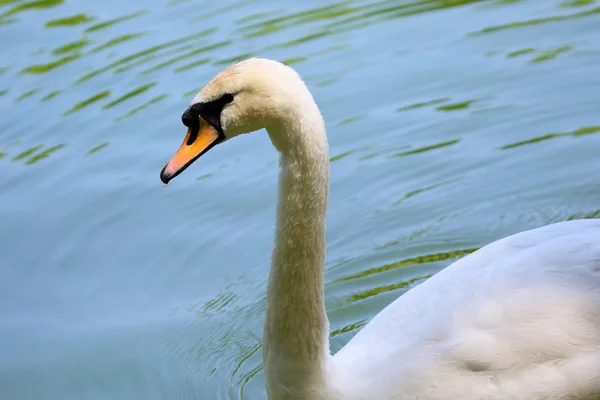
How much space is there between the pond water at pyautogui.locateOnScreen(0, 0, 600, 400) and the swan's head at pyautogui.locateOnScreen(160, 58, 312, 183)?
1458mm

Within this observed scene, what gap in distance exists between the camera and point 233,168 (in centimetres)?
645

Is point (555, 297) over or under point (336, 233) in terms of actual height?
over

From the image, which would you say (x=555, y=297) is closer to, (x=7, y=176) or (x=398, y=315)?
(x=398, y=315)

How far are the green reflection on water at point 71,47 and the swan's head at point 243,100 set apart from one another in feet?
16.5

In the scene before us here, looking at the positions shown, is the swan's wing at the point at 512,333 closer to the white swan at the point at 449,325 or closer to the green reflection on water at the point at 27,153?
the white swan at the point at 449,325

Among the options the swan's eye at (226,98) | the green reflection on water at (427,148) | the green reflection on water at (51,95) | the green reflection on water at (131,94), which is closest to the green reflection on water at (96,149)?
the green reflection on water at (131,94)

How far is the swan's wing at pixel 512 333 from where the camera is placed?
383 cm

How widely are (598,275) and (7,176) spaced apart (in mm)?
4190

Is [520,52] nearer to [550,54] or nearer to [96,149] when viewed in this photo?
[550,54]

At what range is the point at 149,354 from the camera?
197 inches

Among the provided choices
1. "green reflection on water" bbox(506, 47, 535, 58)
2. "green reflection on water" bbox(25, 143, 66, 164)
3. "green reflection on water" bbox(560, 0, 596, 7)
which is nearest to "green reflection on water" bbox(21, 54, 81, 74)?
"green reflection on water" bbox(25, 143, 66, 164)

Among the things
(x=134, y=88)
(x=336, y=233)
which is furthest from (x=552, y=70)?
(x=134, y=88)

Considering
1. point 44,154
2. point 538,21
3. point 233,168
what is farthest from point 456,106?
point 44,154

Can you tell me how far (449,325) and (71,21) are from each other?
19.0 ft
